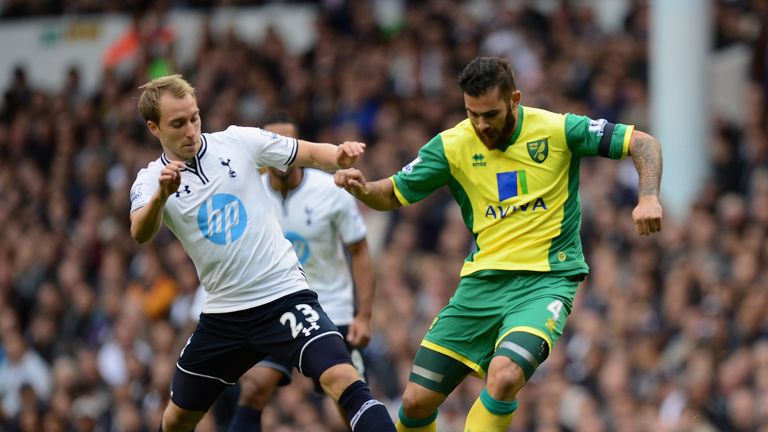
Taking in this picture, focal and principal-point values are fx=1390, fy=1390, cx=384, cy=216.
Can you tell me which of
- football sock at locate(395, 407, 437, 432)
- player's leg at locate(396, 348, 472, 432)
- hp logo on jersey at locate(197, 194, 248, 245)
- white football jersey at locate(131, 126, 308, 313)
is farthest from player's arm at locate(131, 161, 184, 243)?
football sock at locate(395, 407, 437, 432)

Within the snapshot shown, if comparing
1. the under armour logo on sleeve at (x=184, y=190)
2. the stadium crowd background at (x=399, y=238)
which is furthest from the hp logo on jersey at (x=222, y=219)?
the stadium crowd background at (x=399, y=238)

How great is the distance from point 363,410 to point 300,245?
2.36 meters

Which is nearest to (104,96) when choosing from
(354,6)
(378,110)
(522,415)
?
(354,6)

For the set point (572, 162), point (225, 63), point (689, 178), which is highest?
point (572, 162)

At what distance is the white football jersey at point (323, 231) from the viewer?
973 centimetres

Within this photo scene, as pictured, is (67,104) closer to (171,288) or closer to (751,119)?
(171,288)

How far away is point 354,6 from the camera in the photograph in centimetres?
2123

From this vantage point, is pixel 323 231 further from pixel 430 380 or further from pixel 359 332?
pixel 430 380

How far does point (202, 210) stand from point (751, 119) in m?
9.36

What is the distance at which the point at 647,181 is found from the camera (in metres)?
7.76

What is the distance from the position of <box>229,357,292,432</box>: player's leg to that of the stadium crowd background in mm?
2366

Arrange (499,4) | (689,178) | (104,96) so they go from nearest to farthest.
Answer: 1. (689,178)
2. (499,4)
3. (104,96)

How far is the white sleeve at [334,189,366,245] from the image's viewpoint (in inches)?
385

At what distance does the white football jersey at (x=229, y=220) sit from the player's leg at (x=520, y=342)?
1.24 m
